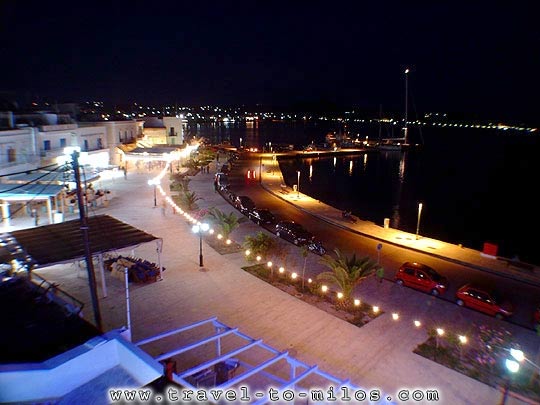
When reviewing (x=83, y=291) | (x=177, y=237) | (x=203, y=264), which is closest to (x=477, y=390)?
(x=203, y=264)

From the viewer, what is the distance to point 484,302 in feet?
54.7

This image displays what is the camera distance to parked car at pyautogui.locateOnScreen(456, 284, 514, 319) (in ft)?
53.8

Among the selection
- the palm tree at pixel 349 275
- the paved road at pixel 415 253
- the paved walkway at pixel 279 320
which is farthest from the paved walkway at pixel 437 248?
the palm tree at pixel 349 275

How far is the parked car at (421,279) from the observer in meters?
18.4

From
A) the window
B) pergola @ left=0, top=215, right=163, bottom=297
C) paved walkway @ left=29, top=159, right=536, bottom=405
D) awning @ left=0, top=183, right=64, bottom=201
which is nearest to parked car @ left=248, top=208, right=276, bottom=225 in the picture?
paved walkway @ left=29, top=159, right=536, bottom=405

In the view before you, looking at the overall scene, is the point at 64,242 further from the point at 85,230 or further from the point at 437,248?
the point at 437,248

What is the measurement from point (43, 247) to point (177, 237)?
9.26 m

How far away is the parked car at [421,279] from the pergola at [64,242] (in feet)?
36.7

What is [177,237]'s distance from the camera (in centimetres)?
2436

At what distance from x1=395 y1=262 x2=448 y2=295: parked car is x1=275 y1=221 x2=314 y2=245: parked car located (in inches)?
280

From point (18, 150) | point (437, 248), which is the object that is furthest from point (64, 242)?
point (437, 248)

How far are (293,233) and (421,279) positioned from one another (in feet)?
31.2

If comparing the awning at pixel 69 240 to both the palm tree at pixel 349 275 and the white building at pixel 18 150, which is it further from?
the white building at pixel 18 150

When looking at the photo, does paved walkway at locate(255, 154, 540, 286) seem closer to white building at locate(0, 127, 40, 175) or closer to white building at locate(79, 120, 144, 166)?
white building at locate(0, 127, 40, 175)
